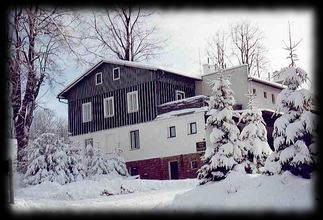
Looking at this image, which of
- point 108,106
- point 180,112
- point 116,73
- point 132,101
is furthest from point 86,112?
point 180,112

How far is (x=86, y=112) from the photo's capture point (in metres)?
30.6

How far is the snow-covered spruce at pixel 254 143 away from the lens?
14.8 metres

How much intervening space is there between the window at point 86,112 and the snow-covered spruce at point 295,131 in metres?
19.3

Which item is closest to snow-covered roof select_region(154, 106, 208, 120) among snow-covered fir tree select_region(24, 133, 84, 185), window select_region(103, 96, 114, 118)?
window select_region(103, 96, 114, 118)

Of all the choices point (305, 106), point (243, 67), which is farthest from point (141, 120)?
point (305, 106)

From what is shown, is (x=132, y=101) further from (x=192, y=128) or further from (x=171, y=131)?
(x=192, y=128)

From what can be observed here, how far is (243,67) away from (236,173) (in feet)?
51.8

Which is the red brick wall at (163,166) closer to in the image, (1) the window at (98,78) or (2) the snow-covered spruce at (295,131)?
(1) the window at (98,78)

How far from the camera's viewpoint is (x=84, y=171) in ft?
68.8

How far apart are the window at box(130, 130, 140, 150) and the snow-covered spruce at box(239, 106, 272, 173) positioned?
1097 centimetres

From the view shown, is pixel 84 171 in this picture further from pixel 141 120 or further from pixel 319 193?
pixel 319 193

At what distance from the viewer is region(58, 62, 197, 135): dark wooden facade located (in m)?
27.7

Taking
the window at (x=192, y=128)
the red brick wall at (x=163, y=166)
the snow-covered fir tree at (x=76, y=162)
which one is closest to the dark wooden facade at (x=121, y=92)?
the red brick wall at (x=163, y=166)

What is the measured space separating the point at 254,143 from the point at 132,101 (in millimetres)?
13849
